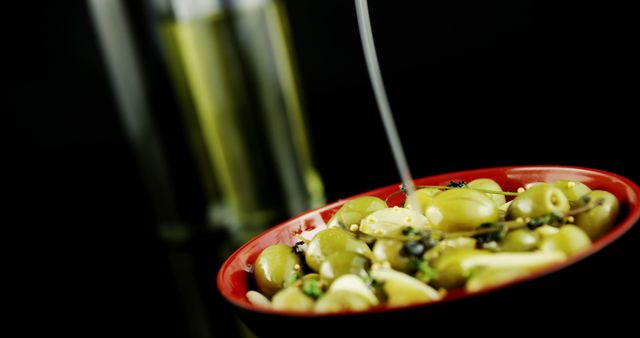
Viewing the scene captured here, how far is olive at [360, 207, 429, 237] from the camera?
1.58 feet

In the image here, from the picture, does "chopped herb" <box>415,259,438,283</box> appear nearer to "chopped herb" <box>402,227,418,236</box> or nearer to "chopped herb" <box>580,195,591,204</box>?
"chopped herb" <box>402,227,418,236</box>

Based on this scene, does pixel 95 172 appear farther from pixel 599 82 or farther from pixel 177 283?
pixel 599 82

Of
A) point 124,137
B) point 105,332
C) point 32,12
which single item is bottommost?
point 105,332

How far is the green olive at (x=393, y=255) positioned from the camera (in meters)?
0.43

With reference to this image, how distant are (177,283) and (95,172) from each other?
2.24 ft

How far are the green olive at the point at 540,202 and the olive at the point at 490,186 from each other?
0.21 feet

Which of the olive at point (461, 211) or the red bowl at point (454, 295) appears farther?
the olive at point (461, 211)

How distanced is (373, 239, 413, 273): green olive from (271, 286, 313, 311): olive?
0.06 m

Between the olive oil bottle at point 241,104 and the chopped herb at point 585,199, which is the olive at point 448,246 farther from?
the olive oil bottle at point 241,104

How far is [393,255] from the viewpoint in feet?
1.44

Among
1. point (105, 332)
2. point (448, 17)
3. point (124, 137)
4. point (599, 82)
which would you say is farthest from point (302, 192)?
point (124, 137)

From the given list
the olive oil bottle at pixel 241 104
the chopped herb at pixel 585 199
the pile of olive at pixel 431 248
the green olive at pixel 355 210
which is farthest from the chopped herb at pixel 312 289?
the olive oil bottle at pixel 241 104

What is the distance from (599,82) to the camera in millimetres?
1030

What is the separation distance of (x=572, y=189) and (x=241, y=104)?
20.4 inches
